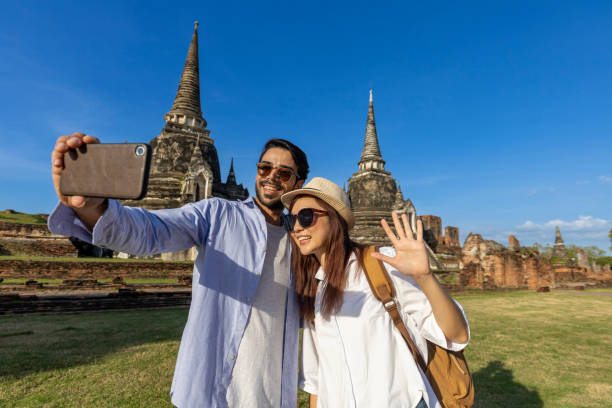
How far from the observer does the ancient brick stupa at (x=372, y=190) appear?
28047 mm

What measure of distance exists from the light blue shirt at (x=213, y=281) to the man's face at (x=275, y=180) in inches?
5.1

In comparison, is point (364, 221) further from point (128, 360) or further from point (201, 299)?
point (201, 299)

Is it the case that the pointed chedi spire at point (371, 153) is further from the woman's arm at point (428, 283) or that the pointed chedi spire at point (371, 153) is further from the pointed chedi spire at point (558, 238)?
the woman's arm at point (428, 283)

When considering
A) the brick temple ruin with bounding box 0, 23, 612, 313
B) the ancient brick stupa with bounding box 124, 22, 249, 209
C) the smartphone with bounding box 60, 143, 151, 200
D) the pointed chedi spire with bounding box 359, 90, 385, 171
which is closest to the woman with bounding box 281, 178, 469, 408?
the smartphone with bounding box 60, 143, 151, 200

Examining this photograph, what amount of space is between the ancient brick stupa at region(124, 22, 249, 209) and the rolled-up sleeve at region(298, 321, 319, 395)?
1927 centimetres

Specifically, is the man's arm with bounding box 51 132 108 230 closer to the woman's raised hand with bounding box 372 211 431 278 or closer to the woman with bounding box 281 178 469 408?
the woman with bounding box 281 178 469 408

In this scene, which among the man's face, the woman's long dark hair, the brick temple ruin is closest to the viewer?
the woman's long dark hair

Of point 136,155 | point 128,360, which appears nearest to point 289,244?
point 136,155

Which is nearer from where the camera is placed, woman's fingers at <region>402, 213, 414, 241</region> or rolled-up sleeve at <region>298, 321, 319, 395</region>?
woman's fingers at <region>402, 213, 414, 241</region>

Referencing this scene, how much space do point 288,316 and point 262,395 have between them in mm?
394

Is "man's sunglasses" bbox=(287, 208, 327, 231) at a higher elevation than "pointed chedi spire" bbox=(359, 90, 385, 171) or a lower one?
lower

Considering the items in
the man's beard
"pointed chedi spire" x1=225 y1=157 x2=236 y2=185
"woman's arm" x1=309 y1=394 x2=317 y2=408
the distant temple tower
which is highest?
"pointed chedi spire" x1=225 y1=157 x2=236 y2=185

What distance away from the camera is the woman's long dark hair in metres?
1.64

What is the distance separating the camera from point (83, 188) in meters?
1.07
